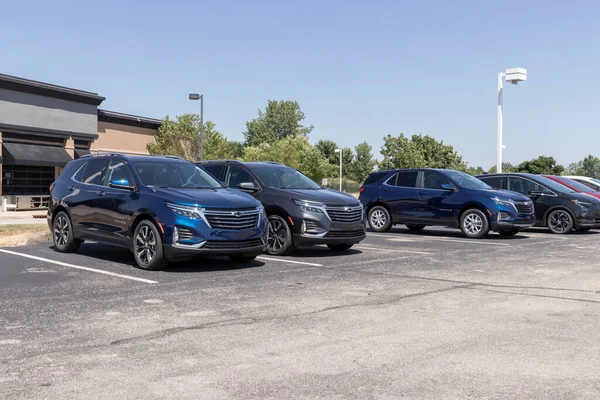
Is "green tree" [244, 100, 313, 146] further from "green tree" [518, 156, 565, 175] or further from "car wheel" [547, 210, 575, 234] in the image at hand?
"car wheel" [547, 210, 575, 234]

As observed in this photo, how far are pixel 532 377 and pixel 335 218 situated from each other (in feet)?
22.6

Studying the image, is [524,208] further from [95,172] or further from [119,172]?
[95,172]

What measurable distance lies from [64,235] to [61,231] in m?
0.13

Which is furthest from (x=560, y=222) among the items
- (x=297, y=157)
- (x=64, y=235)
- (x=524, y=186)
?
(x=297, y=157)

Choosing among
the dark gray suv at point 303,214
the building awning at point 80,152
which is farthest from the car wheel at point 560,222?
the building awning at point 80,152

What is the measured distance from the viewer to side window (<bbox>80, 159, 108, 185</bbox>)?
10578 millimetres

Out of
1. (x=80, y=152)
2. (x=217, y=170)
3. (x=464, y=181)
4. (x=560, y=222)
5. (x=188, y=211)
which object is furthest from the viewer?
(x=80, y=152)

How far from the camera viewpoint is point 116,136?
46469 millimetres

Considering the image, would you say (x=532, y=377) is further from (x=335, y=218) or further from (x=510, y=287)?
(x=335, y=218)

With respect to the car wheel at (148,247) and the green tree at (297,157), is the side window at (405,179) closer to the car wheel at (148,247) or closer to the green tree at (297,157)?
the car wheel at (148,247)

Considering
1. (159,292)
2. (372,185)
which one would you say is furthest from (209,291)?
(372,185)

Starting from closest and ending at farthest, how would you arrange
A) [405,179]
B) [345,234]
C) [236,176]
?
[345,234] → [236,176] → [405,179]

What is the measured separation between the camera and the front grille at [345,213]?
10969 mm

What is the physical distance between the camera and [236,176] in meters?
12.3
